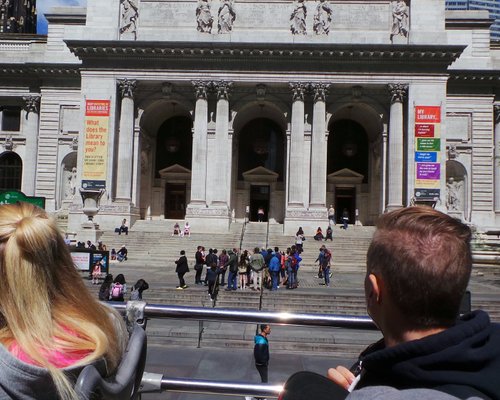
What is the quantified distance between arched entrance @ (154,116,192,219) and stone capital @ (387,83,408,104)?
1891cm

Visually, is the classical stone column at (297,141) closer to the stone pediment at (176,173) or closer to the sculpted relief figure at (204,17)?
the sculpted relief figure at (204,17)

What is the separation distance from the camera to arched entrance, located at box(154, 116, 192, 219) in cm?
4784

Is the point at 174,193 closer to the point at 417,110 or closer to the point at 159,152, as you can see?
the point at 159,152

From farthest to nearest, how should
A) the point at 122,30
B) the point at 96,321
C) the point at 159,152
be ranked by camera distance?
the point at 159,152 < the point at 122,30 < the point at 96,321

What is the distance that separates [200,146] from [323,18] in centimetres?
1456

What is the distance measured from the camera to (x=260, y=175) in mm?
47188

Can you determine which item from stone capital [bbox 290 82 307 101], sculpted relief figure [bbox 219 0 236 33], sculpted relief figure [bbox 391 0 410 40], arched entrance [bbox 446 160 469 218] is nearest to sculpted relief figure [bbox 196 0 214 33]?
sculpted relief figure [bbox 219 0 236 33]

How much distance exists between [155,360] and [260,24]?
3938 cm

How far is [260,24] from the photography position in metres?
42.9

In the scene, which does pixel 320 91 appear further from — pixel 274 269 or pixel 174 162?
pixel 274 269

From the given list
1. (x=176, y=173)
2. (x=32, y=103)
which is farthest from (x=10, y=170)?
(x=176, y=173)

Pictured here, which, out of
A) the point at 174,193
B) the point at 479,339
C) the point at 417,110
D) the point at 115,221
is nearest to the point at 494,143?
the point at 417,110

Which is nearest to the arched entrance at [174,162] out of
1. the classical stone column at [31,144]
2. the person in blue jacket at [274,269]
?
the classical stone column at [31,144]

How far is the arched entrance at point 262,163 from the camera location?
155 feet
